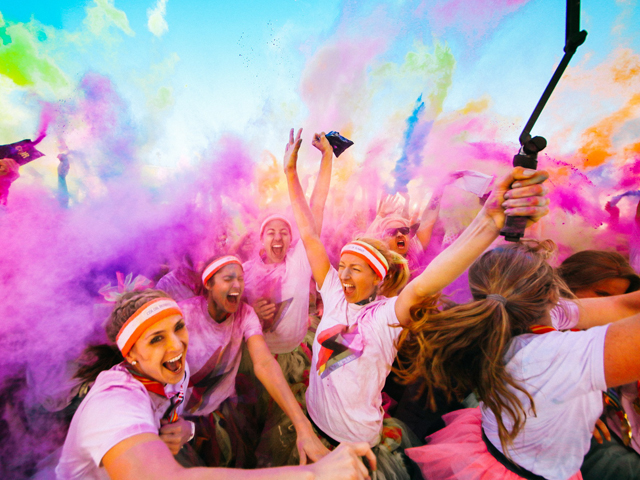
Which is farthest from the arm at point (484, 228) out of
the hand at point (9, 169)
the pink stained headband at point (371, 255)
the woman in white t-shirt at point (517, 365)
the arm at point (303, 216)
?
the hand at point (9, 169)

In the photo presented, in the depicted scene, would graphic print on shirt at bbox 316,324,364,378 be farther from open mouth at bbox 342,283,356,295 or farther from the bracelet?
the bracelet

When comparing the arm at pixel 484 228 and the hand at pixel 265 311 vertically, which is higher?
the arm at pixel 484 228

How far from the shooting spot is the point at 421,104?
1.77m

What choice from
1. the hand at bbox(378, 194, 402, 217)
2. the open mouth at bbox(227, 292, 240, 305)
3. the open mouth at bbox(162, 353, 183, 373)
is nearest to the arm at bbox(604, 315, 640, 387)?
the hand at bbox(378, 194, 402, 217)

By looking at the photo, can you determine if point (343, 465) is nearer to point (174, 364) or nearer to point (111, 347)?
point (174, 364)

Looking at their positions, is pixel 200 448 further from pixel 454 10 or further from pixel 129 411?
pixel 454 10

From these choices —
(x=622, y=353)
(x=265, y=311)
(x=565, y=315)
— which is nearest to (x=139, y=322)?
(x=265, y=311)

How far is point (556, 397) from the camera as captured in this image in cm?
134

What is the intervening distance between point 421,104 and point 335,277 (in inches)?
43.1

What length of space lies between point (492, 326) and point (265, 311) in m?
1.16

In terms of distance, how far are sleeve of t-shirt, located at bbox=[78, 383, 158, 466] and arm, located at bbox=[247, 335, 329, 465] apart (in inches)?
22.2

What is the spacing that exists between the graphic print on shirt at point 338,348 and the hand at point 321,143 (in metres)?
0.97

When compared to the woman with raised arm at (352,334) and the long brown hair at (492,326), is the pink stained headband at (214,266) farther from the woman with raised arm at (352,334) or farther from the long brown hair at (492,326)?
the long brown hair at (492,326)

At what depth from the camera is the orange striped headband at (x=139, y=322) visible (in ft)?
4.39
